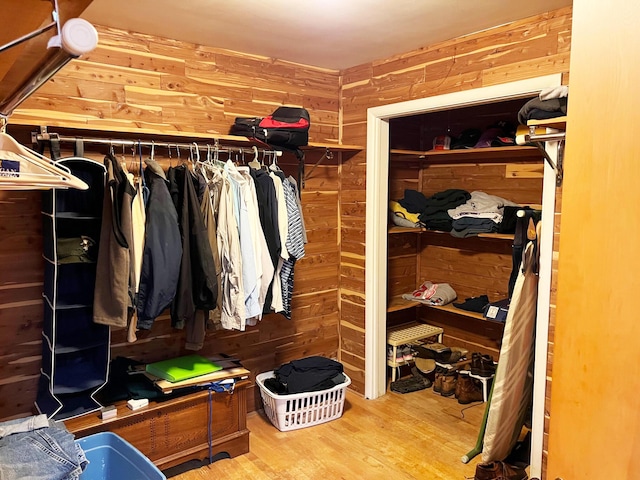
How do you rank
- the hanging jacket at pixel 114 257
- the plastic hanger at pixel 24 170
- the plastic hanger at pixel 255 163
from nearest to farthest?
the plastic hanger at pixel 24 170
the hanging jacket at pixel 114 257
the plastic hanger at pixel 255 163

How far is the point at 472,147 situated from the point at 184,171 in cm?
222

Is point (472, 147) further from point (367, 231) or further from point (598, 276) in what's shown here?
point (598, 276)

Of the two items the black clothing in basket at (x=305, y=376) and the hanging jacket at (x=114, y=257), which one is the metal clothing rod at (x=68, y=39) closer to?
the hanging jacket at (x=114, y=257)

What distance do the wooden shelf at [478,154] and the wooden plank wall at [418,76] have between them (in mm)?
425

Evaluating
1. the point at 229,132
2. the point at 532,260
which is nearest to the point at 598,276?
the point at 532,260

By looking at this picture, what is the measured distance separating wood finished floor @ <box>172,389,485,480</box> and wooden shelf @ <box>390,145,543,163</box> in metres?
1.85

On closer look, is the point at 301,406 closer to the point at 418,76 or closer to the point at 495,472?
the point at 495,472

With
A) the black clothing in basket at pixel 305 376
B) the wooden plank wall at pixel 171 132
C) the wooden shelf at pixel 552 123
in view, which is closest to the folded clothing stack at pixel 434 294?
the wooden plank wall at pixel 171 132

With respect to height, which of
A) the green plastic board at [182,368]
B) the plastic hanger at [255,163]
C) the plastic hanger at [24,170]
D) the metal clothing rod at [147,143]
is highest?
the metal clothing rod at [147,143]

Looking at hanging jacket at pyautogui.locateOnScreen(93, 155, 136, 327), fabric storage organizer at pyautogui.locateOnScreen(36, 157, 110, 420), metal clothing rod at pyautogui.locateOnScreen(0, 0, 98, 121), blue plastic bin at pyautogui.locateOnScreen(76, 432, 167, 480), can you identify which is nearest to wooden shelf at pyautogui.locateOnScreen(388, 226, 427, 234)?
hanging jacket at pyautogui.locateOnScreen(93, 155, 136, 327)

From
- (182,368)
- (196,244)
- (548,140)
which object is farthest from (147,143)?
(548,140)

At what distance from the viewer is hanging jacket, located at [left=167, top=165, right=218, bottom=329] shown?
96.3 inches

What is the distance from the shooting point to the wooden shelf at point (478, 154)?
348 centimetres

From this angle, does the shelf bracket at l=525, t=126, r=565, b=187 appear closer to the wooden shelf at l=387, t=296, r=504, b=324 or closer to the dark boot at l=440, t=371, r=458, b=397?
the wooden shelf at l=387, t=296, r=504, b=324
